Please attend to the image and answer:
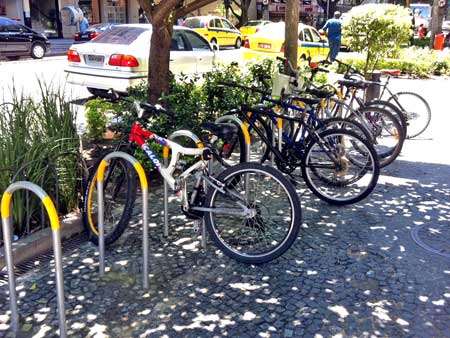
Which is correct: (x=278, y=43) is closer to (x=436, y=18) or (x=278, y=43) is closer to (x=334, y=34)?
(x=334, y=34)

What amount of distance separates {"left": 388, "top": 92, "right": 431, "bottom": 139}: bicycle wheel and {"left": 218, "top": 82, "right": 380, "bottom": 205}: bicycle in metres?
2.51

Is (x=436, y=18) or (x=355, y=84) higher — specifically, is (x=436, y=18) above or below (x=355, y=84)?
above

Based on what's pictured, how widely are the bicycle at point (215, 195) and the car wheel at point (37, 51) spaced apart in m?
17.6

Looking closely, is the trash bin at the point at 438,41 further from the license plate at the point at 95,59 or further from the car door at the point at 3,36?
the car door at the point at 3,36

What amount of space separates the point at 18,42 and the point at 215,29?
11099mm

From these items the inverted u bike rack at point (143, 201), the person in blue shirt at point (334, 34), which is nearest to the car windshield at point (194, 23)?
the person in blue shirt at point (334, 34)

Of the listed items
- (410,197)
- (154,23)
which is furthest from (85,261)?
(410,197)

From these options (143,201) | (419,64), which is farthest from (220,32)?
(143,201)

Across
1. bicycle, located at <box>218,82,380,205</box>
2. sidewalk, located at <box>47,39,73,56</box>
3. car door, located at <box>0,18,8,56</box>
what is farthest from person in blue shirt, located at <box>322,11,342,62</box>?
sidewalk, located at <box>47,39,73,56</box>

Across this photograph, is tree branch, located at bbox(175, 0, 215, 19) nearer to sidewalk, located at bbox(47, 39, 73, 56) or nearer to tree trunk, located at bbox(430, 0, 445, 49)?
tree trunk, located at bbox(430, 0, 445, 49)

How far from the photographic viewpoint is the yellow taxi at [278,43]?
54.4 feet

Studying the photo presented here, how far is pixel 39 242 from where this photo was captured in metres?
4.10

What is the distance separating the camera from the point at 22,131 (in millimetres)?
4527

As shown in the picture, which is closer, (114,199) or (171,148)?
(171,148)
